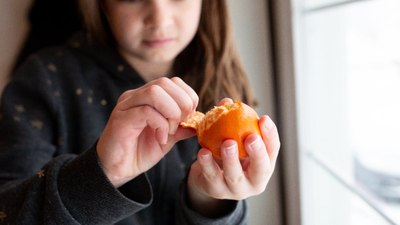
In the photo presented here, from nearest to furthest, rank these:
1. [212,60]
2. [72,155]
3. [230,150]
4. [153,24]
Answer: [230,150]
[72,155]
[153,24]
[212,60]

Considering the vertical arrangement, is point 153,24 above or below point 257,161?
above

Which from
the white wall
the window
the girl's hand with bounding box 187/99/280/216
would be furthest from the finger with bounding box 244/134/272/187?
the white wall

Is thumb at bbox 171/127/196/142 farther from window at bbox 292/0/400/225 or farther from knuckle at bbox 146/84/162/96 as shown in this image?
window at bbox 292/0/400/225

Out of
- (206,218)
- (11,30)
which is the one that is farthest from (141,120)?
(11,30)

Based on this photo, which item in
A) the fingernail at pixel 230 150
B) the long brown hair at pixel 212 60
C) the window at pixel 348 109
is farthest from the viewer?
the long brown hair at pixel 212 60

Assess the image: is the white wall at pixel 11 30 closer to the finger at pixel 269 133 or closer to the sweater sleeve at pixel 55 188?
the sweater sleeve at pixel 55 188

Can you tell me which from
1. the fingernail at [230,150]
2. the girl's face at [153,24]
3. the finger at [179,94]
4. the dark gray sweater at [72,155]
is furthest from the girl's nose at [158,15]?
the fingernail at [230,150]

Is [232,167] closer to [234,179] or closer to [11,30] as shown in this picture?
[234,179]

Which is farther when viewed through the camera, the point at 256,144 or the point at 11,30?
the point at 11,30
